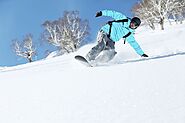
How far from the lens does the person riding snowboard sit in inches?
295

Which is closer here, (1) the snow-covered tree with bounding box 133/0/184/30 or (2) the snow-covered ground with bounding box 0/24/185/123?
(2) the snow-covered ground with bounding box 0/24/185/123

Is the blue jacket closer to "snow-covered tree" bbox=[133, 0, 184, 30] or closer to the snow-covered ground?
the snow-covered ground

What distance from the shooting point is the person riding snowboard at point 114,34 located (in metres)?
7.49

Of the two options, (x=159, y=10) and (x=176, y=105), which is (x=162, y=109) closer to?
(x=176, y=105)

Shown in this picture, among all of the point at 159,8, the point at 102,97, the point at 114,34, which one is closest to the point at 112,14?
the point at 114,34

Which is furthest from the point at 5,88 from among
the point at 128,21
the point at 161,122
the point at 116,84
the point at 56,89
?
the point at 128,21

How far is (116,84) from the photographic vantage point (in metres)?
4.42

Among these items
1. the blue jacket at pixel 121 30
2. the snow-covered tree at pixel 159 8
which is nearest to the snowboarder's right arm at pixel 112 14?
the blue jacket at pixel 121 30

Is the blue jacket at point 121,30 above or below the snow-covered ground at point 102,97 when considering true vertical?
above

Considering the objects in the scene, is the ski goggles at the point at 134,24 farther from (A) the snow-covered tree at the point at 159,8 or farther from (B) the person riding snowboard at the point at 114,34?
(A) the snow-covered tree at the point at 159,8

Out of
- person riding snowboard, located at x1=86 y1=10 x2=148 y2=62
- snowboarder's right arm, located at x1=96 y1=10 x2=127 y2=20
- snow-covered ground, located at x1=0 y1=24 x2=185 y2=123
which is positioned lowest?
snow-covered ground, located at x1=0 y1=24 x2=185 y2=123

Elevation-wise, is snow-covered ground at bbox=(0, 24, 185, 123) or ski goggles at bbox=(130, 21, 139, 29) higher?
ski goggles at bbox=(130, 21, 139, 29)

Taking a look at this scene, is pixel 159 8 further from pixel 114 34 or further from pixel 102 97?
pixel 102 97

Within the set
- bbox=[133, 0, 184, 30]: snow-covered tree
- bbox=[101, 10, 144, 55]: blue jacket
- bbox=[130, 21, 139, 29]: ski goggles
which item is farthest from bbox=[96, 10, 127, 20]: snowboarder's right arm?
bbox=[133, 0, 184, 30]: snow-covered tree
